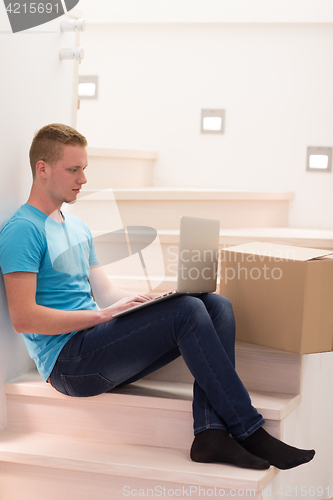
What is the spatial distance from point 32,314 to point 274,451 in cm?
68

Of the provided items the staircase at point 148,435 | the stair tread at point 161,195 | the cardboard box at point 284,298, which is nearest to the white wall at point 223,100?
the stair tread at point 161,195

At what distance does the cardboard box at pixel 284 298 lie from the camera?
144cm

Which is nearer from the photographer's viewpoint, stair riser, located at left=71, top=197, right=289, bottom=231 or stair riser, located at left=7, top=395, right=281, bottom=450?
stair riser, located at left=7, top=395, right=281, bottom=450

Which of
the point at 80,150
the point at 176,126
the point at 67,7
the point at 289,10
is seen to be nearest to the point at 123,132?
the point at 176,126

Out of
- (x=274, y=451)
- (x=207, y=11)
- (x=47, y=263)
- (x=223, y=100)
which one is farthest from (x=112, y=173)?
(x=274, y=451)

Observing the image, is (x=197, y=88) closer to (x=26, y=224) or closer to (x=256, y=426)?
(x=26, y=224)

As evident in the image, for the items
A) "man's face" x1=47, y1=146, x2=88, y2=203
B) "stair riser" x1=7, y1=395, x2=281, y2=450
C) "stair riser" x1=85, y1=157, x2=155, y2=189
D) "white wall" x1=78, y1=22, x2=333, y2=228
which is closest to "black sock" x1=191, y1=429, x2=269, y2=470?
"stair riser" x1=7, y1=395, x2=281, y2=450

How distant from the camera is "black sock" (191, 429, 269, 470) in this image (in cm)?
125

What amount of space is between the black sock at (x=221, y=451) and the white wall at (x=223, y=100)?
7.10 feet

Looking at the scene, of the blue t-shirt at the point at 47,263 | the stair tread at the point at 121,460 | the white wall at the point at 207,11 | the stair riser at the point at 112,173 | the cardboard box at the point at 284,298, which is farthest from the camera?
the white wall at the point at 207,11

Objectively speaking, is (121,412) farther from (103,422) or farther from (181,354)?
(181,354)

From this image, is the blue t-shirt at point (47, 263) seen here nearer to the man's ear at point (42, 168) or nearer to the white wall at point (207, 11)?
the man's ear at point (42, 168)

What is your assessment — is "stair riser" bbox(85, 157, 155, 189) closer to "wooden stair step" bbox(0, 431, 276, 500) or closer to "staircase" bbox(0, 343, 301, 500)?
"staircase" bbox(0, 343, 301, 500)

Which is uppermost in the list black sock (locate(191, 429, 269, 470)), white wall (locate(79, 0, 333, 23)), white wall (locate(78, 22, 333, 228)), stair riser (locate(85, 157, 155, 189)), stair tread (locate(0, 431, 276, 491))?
white wall (locate(79, 0, 333, 23))
